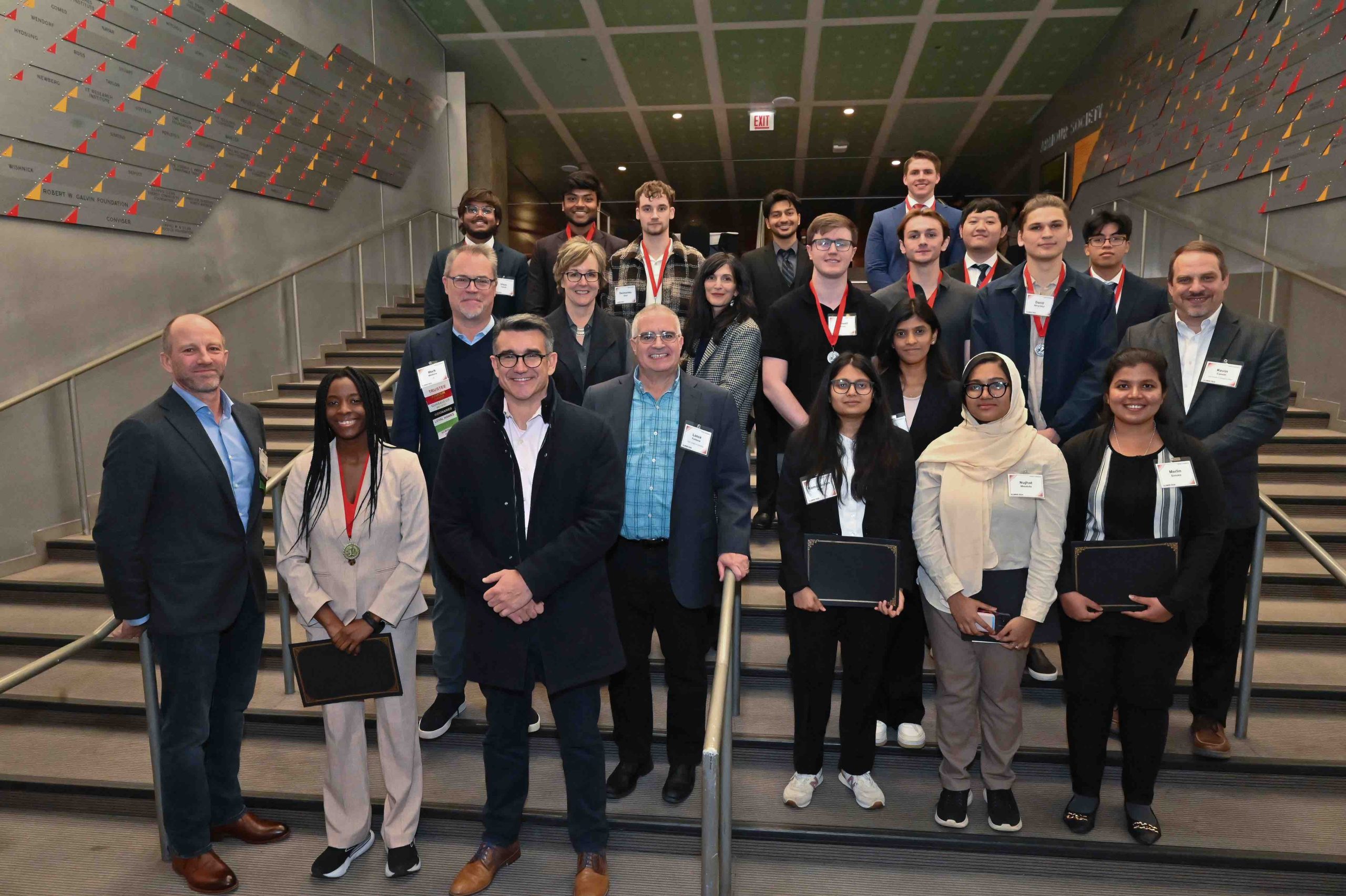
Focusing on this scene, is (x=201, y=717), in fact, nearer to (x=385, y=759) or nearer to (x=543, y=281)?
(x=385, y=759)

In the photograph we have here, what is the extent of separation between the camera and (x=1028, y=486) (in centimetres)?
241

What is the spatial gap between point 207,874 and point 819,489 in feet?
7.39

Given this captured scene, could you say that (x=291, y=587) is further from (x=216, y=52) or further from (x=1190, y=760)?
(x=216, y=52)

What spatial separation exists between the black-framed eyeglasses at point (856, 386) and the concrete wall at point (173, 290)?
4.28m

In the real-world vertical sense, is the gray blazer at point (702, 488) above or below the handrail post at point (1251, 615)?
above

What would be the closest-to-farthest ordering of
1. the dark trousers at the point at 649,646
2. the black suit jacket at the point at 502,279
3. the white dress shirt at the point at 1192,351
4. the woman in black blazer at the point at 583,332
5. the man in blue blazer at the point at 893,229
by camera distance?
the dark trousers at the point at 649,646
the white dress shirt at the point at 1192,351
the woman in black blazer at the point at 583,332
the black suit jacket at the point at 502,279
the man in blue blazer at the point at 893,229

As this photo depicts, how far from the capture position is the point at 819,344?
10.2 feet

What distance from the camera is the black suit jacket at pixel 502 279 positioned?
12.2ft

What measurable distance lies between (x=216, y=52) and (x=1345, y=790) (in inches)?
298

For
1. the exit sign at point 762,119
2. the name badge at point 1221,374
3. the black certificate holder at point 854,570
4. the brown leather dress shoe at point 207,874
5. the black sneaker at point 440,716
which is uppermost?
the exit sign at point 762,119

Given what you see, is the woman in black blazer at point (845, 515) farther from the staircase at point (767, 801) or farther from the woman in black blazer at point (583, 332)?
the woman in black blazer at point (583, 332)

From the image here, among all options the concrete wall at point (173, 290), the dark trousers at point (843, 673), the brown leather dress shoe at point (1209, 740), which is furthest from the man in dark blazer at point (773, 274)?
the concrete wall at point (173, 290)

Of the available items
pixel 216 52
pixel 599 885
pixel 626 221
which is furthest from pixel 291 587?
pixel 626 221

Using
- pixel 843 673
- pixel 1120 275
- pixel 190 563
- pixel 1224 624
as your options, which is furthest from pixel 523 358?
pixel 1120 275
